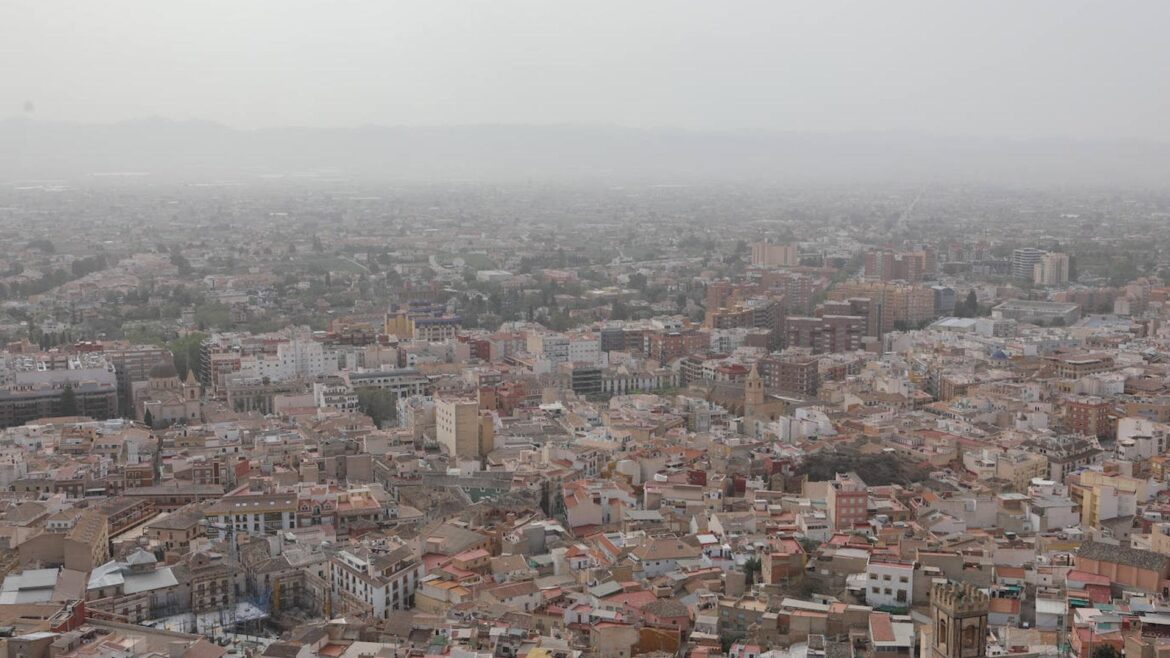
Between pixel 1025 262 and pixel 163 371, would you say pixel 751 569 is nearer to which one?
pixel 163 371

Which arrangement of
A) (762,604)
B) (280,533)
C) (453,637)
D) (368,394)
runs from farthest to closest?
(368,394) → (280,533) → (762,604) → (453,637)

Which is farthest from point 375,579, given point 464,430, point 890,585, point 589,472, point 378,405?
point 378,405

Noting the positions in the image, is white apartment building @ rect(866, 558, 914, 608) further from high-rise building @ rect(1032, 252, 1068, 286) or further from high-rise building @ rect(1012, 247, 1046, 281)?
high-rise building @ rect(1012, 247, 1046, 281)

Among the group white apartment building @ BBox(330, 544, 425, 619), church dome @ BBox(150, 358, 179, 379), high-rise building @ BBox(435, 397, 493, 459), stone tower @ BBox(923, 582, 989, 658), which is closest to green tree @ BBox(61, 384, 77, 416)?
church dome @ BBox(150, 358, 179, 379)

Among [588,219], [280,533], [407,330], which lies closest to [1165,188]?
[588,219]

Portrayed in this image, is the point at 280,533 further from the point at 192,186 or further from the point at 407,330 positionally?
the point at 192,186

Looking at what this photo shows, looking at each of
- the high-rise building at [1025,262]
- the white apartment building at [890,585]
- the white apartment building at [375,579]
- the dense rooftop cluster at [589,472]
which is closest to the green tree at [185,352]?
the dense rooftop cluster at [589,472]
